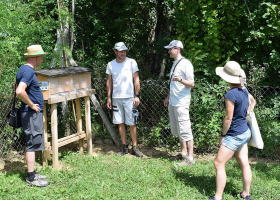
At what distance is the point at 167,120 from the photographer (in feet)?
19.3

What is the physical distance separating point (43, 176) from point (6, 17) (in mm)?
2700

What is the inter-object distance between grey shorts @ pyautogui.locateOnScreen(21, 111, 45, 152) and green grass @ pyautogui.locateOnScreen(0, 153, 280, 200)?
59 cm

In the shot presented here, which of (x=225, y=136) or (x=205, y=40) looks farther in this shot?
(x=205, y=40)

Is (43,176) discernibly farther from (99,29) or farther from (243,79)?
(99,29)

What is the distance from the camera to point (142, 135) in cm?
623

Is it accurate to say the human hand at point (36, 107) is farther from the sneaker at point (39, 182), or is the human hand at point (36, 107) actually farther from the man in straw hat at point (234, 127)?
the man in straw hat at point (234, 127)

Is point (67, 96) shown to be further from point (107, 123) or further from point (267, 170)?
point (267, 170)

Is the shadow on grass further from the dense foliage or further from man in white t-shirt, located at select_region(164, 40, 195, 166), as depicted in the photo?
the dense foliage

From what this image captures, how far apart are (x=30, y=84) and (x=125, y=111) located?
1891mm

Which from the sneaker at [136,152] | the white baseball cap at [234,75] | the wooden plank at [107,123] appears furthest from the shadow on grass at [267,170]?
the wooden plank at [107,123]

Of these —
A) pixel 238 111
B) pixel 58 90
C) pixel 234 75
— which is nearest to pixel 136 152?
pixel 58 90

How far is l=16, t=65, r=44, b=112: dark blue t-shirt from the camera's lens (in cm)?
393

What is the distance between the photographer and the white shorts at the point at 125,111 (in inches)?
210

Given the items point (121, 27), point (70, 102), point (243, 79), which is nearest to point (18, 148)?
point (70, 102)
